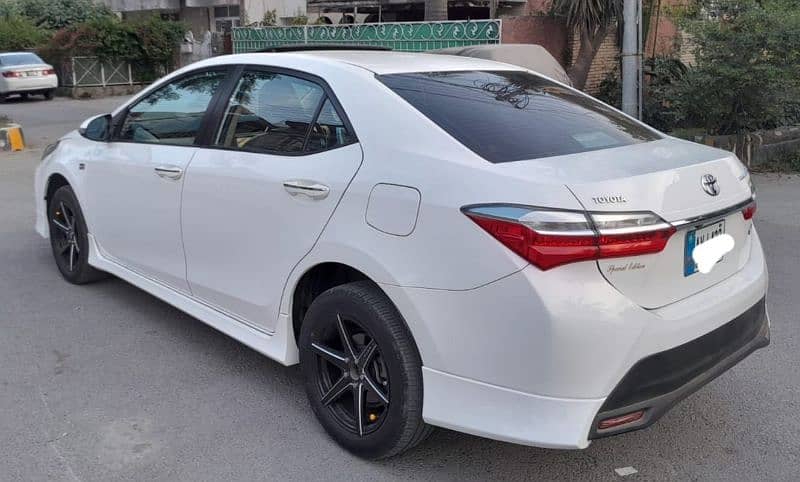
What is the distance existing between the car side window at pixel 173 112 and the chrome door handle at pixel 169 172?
0.52 ft

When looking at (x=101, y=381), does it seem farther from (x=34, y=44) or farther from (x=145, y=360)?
(x=34, y=44)

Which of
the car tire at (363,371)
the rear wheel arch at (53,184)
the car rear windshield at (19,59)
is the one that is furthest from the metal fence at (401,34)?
the car rear windshield at (19,59)

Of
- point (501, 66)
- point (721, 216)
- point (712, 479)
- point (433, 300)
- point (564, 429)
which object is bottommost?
point (712, 479)

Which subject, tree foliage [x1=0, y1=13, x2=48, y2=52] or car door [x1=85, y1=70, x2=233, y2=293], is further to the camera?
tree foliage [x1=0, y1=13, x2=48, y2=52]

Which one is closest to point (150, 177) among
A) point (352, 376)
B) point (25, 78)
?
point (352, 376)

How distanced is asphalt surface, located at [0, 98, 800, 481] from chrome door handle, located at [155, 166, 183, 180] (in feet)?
3.40

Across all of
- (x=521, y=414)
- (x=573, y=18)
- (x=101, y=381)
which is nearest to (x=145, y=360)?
(x=101, y=381)

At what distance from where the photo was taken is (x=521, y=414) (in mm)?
2783

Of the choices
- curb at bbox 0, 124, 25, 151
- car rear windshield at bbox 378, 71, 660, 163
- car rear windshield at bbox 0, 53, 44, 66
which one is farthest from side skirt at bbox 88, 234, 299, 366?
car rear windshield at bbox 0, 53, 44, 66

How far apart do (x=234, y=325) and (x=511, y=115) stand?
1.73 meters

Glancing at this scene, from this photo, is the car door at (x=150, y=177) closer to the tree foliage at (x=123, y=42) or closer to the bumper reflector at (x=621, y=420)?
the bumper reflector at (x=621, y=420)

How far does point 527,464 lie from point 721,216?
51.5 inches

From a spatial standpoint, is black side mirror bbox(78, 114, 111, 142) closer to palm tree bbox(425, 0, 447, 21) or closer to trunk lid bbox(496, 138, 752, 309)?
trunk lid bbox(496, 138, 752, 309)

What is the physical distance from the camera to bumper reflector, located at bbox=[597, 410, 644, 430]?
2.78 meters
